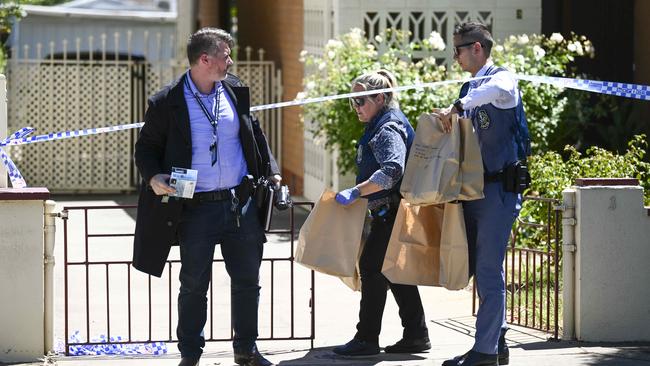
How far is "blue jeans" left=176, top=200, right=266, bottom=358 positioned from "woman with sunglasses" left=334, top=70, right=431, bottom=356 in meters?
0.61

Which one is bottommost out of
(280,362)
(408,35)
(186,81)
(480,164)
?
(280,362)

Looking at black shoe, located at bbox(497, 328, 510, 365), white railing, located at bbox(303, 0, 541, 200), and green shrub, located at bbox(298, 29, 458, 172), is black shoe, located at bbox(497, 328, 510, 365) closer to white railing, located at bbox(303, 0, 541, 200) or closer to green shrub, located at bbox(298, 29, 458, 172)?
green shrub, located at bbox(298, 29, 458, 172)

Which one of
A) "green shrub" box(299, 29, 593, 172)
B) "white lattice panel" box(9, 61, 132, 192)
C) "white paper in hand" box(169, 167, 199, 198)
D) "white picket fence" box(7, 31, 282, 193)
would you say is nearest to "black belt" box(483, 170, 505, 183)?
"white paper in hand" box(169, 167, 199, 198)

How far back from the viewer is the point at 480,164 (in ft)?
22.1

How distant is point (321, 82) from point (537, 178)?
3572 millimetres

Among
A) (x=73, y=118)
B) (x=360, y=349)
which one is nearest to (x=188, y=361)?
(x=360, y=349)

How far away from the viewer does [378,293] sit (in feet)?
24.2

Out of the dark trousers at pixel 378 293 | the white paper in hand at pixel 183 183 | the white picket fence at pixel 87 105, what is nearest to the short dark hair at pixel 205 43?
the white paper in hand at pixel 183 183

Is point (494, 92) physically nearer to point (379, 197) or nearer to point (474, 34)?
point (474, 34)

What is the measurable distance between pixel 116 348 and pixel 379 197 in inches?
72.8

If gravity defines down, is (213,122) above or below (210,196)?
above

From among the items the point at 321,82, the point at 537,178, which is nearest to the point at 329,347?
the point at 537,178

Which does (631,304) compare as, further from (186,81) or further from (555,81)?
(186,81)

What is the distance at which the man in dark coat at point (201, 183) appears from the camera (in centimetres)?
669
